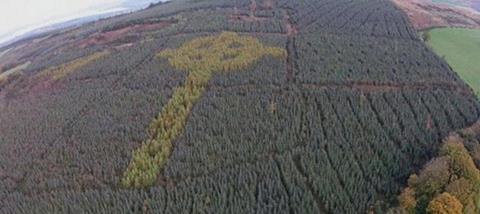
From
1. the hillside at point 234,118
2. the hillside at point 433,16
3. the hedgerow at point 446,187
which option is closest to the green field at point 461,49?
the hillside at point 433,16

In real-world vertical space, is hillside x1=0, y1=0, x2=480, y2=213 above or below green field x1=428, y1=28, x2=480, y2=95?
above

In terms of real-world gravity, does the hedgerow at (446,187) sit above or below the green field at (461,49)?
above

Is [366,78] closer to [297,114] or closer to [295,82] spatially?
[295,82]

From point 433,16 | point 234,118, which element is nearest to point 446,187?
point 234,118

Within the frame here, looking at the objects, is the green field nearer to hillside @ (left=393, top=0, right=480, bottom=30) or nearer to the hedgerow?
hillside @ (left=393, top=0, right=480, bottom=30)

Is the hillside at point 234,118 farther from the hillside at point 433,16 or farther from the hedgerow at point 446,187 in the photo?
the hillside at point 433,16

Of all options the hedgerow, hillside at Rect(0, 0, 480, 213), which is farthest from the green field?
the hedgerow

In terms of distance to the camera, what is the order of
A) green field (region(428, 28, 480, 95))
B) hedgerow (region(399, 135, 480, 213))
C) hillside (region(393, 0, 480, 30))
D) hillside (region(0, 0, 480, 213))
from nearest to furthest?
hedgerow (region(399, 135, 480, 213)), hillside (region(0, 0, 480, 213)), green field (region(428, 28, 480, 95)), hillside (region(393, 0, 480, 30))
